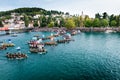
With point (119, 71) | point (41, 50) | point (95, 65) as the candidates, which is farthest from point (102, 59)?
point (41, 50)

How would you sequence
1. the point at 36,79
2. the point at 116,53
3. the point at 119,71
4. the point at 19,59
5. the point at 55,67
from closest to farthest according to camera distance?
the point at 36,79
the point at 119,71
the point at 55,67
the point at 19,59
the point at 116,53

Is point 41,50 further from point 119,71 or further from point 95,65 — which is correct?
point 119,71

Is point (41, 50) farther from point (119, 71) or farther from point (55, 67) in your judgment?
point (119, 71)

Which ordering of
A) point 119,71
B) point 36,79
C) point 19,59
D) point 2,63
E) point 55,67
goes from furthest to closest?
point 19,59 → point 2,63 → point 55,67 → point 119,71 → point 36,79

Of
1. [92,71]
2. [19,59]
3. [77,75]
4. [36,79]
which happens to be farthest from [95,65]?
[19,59]

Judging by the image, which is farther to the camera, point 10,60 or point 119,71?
point 10,60

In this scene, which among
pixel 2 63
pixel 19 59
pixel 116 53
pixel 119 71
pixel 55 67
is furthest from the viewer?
pixel 116 53

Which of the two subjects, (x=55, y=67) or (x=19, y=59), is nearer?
(x=55, y=67)

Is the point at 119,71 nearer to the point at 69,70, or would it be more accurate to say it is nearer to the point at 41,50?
the point at 69,70
